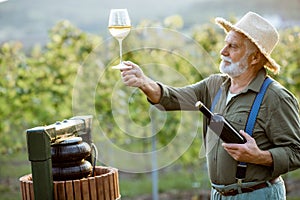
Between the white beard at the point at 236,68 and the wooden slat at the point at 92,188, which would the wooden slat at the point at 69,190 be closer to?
the wooden slat at the point at 92,188

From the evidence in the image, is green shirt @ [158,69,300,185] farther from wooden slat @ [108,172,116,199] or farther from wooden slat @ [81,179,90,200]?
wooden slat @ [81,179,90,200]

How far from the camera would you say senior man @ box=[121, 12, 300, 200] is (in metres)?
3.33

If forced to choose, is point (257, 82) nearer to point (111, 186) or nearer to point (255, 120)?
point (255, 120)

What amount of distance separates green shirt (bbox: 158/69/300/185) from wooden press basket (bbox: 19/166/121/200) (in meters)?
0.60

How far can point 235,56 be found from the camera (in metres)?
3.46

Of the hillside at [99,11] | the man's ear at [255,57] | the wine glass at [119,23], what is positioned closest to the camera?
the wine glass at [119,23]

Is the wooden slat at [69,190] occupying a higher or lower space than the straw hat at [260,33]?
lower

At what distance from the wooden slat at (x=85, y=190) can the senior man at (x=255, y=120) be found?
0.60 metres

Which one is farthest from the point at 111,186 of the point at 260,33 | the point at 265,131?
the point at 260,33

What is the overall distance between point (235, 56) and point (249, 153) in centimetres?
57

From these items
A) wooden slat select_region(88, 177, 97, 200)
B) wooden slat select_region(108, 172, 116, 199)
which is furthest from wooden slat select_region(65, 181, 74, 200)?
wooden slat select_region(108, 172, 116, 199)

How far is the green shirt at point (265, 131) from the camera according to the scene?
3330 millimetres

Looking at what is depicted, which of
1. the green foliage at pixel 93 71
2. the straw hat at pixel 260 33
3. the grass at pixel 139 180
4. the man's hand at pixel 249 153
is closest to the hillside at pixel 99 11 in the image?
the green foliage at pixel 93 71

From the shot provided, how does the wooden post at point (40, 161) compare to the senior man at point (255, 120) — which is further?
the senior man at point (255, 120)
